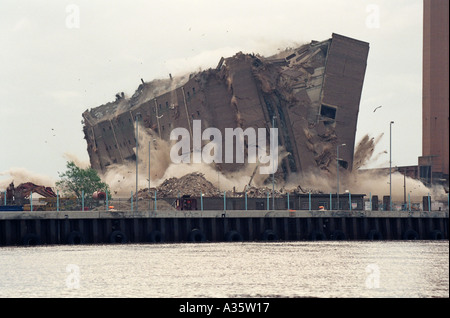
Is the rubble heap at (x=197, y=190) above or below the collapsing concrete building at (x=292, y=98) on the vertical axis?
below

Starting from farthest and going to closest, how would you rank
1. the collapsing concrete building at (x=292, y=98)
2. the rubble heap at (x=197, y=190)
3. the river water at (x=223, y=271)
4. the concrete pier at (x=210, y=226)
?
the collapsing concrete building at (x=292, y=98) < the rubble heap at (x=197, y=190) < the concrete pier at (x=210, y=226) < the river water at (x=223, y=271)

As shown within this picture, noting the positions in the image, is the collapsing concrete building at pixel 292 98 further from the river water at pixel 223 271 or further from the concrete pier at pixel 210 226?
the river water at pixel 223 271

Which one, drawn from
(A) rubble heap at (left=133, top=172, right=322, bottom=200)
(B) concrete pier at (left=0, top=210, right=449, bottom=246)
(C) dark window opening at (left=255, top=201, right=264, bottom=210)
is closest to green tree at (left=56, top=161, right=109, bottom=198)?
(A) rubble heap at (left=133, top=172, right=322, bottom=200)

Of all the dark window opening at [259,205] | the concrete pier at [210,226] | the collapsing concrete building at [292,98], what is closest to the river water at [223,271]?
the concrete pier at [210,226]

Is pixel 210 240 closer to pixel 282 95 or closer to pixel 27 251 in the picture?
pixel 27 251

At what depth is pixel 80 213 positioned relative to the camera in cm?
7619

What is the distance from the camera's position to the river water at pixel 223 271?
43.8m

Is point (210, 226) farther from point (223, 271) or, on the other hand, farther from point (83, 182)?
point (83, 182)

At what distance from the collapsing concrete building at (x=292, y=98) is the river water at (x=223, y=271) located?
49.4 meters

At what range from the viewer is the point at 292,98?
123 m

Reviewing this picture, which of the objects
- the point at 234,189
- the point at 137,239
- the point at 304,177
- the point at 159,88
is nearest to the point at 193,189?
the point at 234,189

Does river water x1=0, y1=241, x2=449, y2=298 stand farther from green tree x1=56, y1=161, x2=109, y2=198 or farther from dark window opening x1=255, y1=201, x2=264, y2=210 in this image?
green tree x1=56, y1=161, x2=109, y2=198

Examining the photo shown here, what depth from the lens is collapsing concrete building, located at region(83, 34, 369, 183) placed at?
120 m
